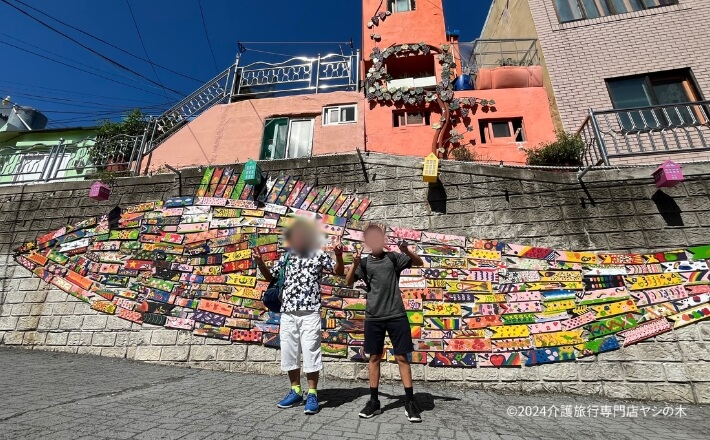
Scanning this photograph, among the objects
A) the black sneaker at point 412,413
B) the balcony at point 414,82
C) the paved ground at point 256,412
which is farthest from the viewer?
the balcony at point 414,82

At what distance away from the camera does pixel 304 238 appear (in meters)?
3.34

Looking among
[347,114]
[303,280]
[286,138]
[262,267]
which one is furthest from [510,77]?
[262,267]

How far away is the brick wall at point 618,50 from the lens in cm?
752

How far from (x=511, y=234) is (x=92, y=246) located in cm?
768

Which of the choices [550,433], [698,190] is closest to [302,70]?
[698,190]

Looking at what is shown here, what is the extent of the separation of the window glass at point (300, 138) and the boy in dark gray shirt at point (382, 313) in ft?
19.4

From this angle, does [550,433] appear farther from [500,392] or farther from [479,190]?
[479,190]

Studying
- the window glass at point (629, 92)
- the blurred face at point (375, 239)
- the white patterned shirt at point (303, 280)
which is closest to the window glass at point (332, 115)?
the white patterned shirt at point (303, 280)

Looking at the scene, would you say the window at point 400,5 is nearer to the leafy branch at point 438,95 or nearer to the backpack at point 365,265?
the leafy branch at point 438,95

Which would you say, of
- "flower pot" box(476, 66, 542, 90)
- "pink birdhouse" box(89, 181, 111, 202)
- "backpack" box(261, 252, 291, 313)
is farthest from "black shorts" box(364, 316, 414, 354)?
"flower pot" box(476, 66, 542, 90)

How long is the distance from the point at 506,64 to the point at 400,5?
4515mm

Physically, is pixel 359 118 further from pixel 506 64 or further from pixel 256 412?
pixel 256 412

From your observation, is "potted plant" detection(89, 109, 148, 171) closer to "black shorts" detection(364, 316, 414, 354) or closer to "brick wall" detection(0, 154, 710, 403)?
"brick wall" detection(0, 154, 710, 403)

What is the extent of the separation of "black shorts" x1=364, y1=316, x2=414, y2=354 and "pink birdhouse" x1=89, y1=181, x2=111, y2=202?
21.9 ft
